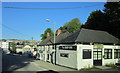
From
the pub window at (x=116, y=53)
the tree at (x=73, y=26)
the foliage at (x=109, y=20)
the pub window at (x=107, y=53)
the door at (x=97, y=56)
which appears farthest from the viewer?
the tree at (x=73, y=26)

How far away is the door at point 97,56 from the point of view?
21484 millimetres

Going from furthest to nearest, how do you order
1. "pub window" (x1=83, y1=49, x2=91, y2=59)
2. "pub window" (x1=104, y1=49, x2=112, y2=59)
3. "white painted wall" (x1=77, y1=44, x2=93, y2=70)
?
"pub window" (x1=104, y1=49, x2=112, y2=59) → "pub window" (x1=83, y1=49, x2=91, y2=59) → "white painted wall" (x1=77, y1=44, x2=93, y2=70)

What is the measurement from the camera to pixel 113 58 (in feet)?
76.1

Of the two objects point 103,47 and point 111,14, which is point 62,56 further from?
point 111,14

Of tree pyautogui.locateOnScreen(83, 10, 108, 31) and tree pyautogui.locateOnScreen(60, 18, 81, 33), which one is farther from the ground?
tree pyautogui.locateOnScreen(60, 18, 81, 33)

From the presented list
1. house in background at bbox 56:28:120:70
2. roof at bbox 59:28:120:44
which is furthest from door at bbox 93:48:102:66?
roof at bbox 59:28:120:44

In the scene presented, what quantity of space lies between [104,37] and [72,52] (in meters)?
6.75

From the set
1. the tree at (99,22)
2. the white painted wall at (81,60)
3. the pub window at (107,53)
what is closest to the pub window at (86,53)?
the white painted wall at (81,60)

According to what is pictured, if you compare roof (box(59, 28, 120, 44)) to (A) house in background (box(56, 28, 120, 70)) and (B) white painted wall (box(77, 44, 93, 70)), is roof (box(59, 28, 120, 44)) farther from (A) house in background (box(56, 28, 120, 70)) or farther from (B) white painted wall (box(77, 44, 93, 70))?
(B) white painted wall (box(77, 44, 93, 70))

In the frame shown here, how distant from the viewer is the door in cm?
2148

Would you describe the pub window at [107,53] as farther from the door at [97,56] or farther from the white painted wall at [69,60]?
the white painted wall at [69,60]

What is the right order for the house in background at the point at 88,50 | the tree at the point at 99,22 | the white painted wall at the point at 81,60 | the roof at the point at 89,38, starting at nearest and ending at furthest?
the white painted wall at the point at 81,60, the house in background at the point at 88,50, the roof at the point at 89,38, the tree at the point at 99,22

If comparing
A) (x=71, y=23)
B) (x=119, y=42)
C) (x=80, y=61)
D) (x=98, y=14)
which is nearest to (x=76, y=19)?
(x=71, y=23)

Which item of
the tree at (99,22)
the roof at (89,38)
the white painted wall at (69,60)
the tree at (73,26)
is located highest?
the tree at (73,26)
